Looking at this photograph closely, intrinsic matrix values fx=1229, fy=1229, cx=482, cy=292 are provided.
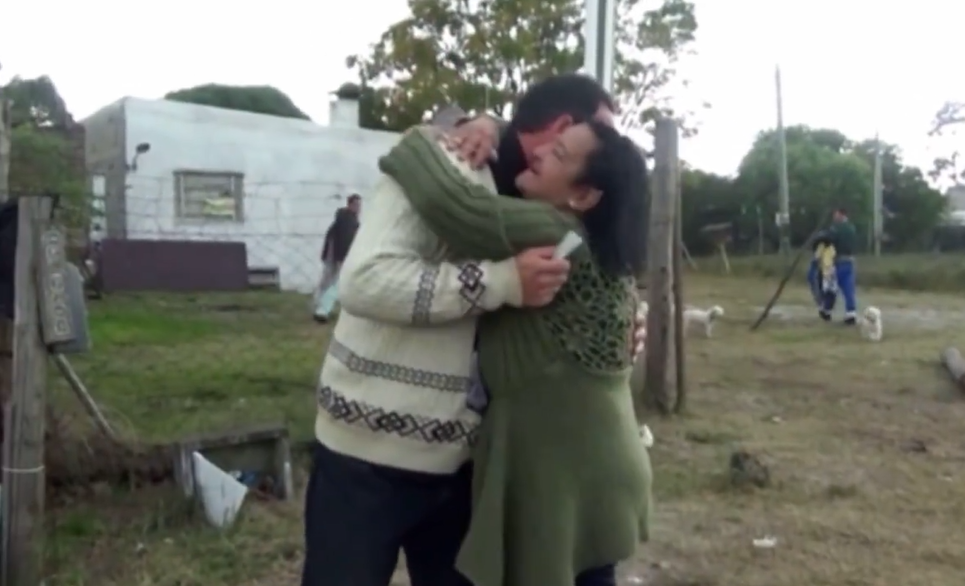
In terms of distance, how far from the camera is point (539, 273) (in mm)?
2062

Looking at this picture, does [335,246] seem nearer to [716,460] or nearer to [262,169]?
[716,460]

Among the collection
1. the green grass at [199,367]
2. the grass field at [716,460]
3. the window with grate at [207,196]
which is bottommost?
the grass field at [716,460]

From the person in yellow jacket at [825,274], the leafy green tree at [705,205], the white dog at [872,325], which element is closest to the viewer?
the white dog at [872,325]

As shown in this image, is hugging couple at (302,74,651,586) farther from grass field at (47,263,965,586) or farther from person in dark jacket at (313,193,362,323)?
person in dark jacket at (313,193,362,323)

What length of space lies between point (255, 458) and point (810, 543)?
2.34 metres

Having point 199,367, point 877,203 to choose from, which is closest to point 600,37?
point 199,367

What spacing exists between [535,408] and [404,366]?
240mm

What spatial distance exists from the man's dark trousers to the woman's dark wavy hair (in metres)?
0.47

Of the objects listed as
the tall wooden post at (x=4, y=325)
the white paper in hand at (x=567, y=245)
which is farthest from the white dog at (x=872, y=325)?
the white paper in hand at (x=567, y=245)

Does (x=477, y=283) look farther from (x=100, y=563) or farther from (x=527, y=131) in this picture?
(x=100, y=563)

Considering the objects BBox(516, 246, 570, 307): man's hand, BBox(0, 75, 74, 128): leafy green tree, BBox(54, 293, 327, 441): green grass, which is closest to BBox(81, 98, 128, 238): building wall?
BBox(0, 75, 74, 128): leafy green tree

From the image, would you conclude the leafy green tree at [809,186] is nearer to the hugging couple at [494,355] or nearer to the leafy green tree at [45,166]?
the leafy green tree at [45,166]

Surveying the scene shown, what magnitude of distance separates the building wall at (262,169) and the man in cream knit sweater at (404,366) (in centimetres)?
1702

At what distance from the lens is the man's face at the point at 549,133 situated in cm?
217
